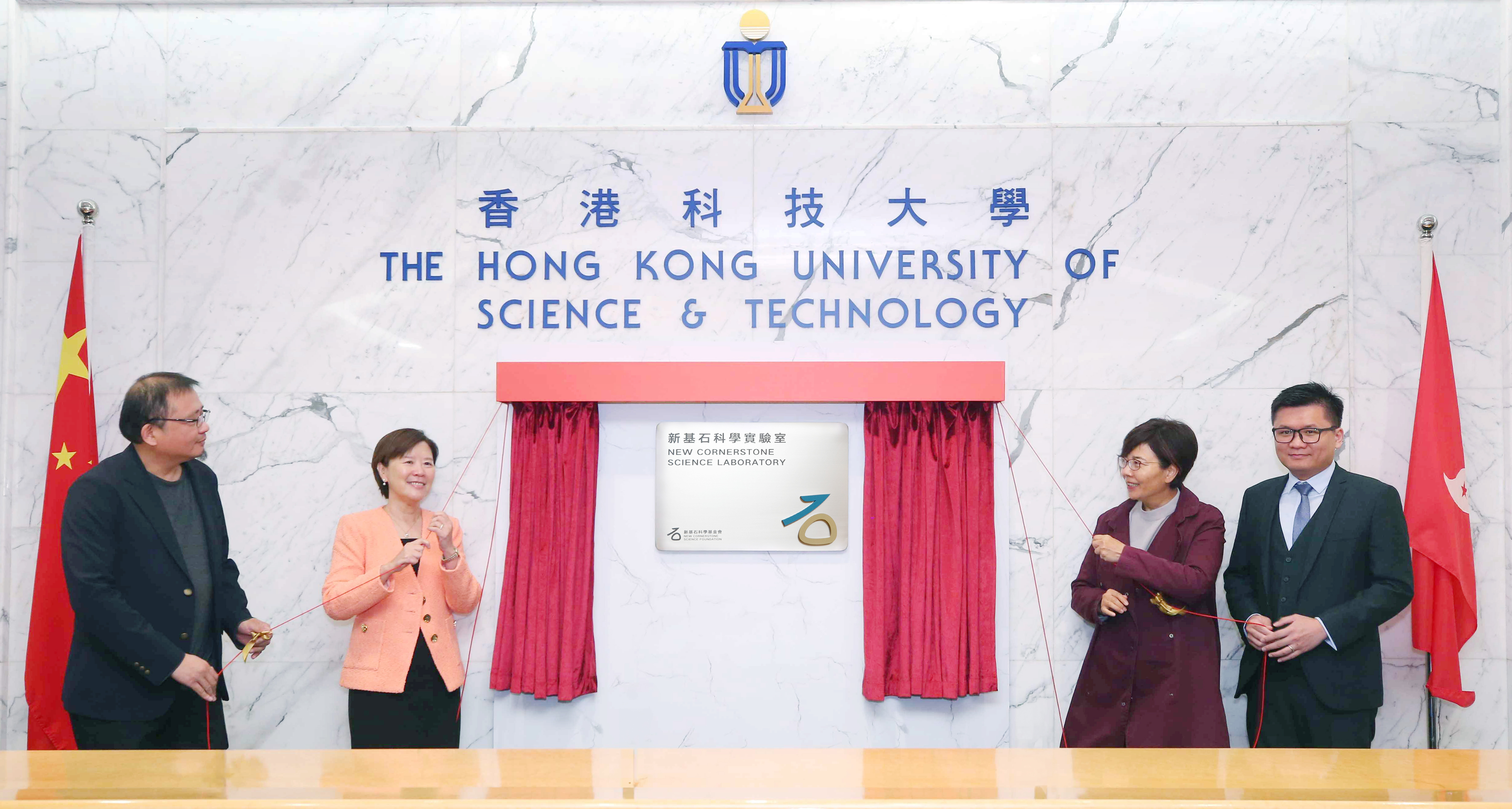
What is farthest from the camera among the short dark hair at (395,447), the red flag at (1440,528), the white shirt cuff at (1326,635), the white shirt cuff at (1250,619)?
the red flag at (1440,528)

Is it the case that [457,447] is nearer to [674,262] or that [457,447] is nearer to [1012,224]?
[674,262]

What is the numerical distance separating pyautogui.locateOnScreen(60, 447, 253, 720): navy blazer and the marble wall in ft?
3.00

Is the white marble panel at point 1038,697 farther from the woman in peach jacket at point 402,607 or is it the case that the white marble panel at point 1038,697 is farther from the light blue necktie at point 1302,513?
the woman in peach jacket at point 402,607

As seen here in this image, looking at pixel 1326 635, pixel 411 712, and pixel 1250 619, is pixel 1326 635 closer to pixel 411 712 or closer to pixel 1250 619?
pixel 1250 619

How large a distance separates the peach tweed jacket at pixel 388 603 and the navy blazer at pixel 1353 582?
2.65 meters

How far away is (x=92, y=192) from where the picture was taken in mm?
3832

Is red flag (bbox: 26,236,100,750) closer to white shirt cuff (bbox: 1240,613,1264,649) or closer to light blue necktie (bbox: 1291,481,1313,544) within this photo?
white shirt cuff (bbox: 1240,613,1264,649)

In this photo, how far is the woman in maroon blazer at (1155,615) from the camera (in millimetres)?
3125

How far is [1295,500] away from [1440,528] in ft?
2.32

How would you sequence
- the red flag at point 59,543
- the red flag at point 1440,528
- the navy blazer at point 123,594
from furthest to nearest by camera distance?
the red flag at point 59,543
the red flag at point 1440,528
the navy blazer at point 123,594

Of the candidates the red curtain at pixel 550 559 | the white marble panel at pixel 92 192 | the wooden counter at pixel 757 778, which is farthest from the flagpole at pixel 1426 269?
the white marble panel at pixel 92 192

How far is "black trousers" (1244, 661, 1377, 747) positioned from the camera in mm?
3047

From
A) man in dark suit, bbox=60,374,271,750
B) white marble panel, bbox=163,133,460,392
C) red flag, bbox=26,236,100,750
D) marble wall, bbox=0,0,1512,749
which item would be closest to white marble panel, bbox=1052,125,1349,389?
marble wall, bbox=0,0,1512,749

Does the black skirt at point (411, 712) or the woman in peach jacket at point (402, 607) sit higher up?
the woman in peach jacket at point (402, 607)
